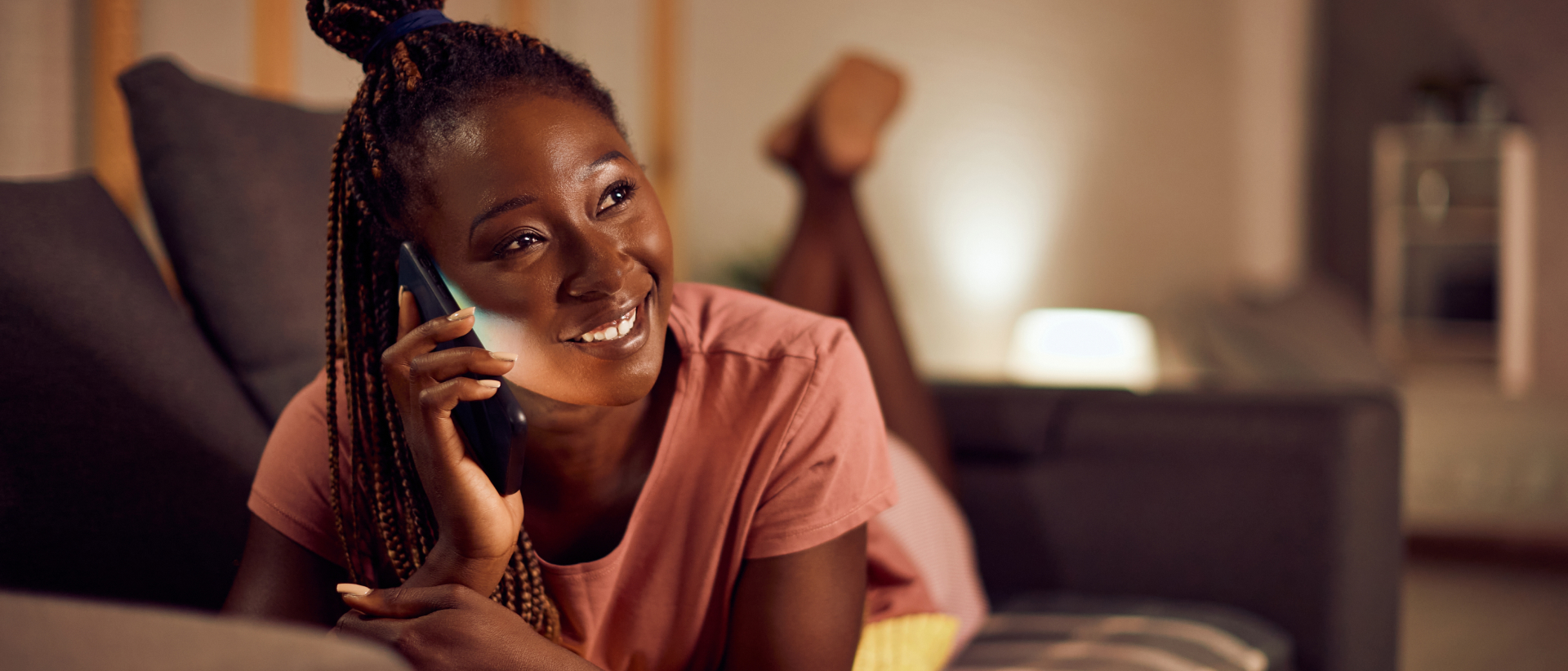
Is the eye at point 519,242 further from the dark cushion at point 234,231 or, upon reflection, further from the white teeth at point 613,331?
the dark cushion at point 234,231

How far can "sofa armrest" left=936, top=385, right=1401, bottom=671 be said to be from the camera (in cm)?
139

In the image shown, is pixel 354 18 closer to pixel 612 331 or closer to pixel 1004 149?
pixel 612 331

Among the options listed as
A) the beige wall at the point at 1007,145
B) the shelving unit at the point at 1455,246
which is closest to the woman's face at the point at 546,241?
the beige wall at the point at 1007,145

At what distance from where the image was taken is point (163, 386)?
0.91m

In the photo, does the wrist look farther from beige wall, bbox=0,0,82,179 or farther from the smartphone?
beige wall, bbox=0,0,82,179

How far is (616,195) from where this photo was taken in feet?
2.28

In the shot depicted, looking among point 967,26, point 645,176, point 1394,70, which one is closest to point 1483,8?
point 1394,70

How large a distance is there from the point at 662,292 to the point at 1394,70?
555 centimetres

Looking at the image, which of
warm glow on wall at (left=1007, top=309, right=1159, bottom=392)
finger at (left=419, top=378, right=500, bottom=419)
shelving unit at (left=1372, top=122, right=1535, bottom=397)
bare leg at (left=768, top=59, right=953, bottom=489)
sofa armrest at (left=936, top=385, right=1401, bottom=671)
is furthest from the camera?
shelving unit at (left=1372, top=122, right=1535, bottom=397)

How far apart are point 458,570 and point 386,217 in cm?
24

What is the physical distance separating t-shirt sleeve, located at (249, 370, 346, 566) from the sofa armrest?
1.01 m

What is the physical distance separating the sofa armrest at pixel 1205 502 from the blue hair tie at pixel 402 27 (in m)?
1.07

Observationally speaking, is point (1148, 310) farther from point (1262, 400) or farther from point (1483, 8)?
point (1262, 400)

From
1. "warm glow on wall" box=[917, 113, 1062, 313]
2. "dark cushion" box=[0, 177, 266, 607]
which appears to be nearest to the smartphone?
"dark cushion" box=[0, 177, 266, 607]
